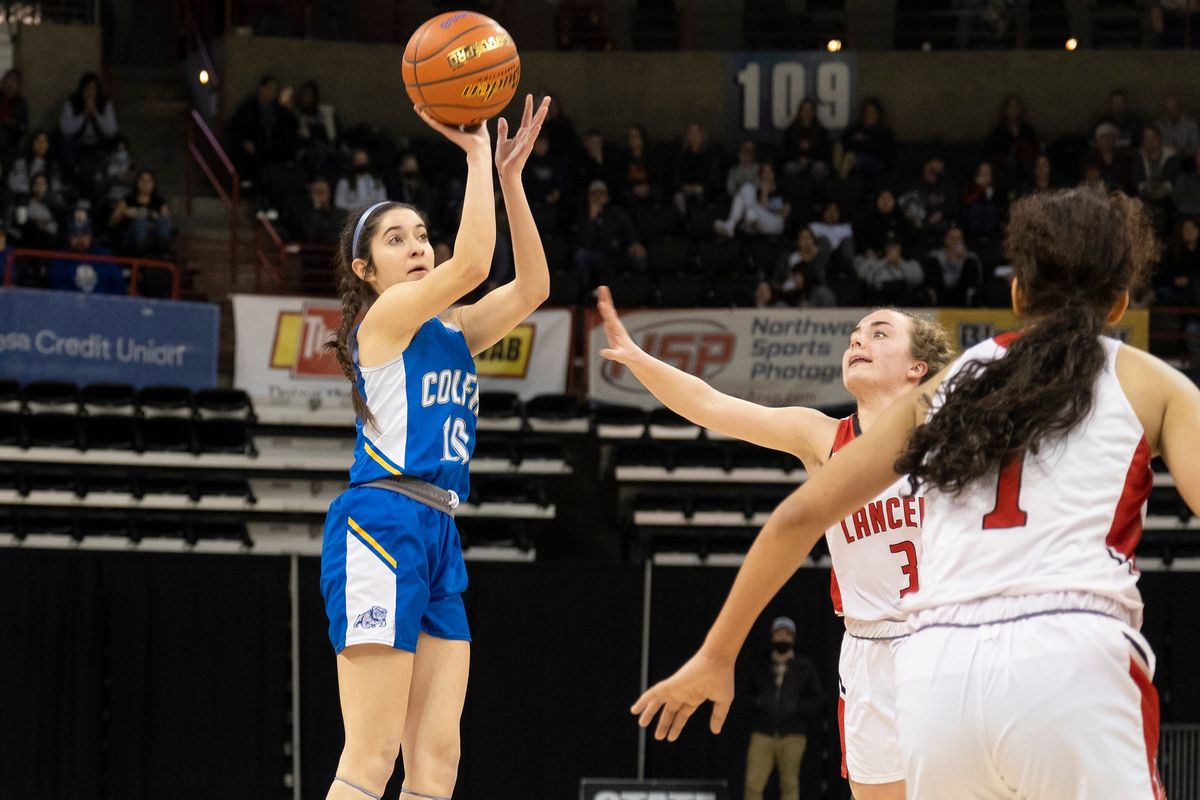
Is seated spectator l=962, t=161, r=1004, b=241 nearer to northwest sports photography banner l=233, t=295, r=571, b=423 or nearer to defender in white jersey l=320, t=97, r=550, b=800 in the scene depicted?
northwest sports photography banner l=233, t=295, r=571, b=423

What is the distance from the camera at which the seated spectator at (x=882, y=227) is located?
16047mm

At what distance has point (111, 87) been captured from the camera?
18.5 meters

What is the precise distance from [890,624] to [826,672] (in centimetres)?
755

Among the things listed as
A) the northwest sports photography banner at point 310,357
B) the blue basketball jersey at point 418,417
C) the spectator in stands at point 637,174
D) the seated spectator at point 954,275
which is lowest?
the blue basketball jersey at point 418,417

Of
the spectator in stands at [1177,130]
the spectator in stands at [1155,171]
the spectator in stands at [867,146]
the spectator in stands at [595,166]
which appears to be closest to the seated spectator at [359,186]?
the spectator in stands at [595,166]

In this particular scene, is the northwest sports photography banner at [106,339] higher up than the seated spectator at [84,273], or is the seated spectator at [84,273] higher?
the seated spectator at [84,273]

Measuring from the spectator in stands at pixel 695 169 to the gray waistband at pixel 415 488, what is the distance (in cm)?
1284

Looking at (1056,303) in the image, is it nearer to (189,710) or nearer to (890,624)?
(890,624)

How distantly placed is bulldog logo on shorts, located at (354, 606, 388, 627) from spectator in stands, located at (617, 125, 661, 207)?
41.6 feet

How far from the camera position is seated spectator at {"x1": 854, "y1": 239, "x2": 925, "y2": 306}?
1503cm

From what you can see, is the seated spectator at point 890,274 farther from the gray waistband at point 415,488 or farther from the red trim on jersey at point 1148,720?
the red trim on jersey at point 1148,720

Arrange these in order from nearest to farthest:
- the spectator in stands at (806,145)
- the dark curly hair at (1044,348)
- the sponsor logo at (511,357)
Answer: the dark curly hair at (1044,348) < the sponsor logo at (511,357) < the spectator in stands at (806,145)

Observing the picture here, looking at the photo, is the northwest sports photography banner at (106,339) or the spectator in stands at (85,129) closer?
the northwest sports photography banner at (106,339)

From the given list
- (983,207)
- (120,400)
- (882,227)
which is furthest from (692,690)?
(983,207)
